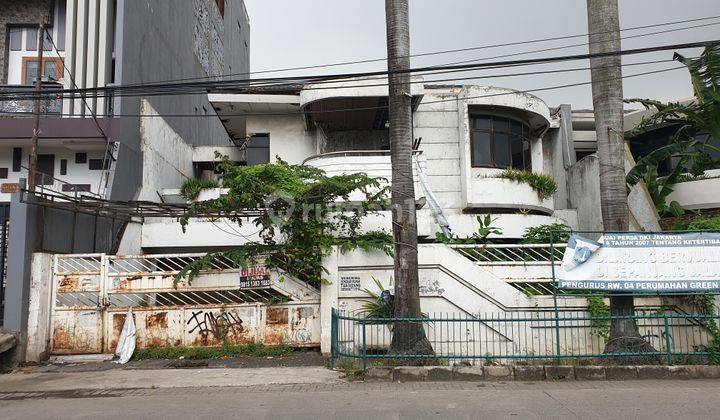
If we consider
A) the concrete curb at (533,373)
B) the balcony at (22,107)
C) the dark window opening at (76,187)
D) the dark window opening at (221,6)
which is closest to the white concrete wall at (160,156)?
the dark window opening at (76,187)

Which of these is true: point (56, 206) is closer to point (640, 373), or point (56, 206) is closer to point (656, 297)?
point (640, 373)

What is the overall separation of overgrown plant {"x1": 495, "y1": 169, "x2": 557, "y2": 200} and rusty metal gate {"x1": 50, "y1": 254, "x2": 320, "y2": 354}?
27.6ft

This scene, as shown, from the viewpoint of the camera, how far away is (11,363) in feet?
35.7

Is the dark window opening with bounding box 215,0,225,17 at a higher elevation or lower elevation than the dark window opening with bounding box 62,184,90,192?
higher

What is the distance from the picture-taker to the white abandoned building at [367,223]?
11.8 meters

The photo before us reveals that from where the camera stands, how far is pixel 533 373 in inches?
373

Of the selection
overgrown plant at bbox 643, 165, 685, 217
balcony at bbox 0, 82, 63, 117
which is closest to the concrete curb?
overgrown plant at bbox 643, 165, 685, 217

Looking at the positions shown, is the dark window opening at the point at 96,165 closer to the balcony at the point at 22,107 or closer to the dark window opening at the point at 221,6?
the balcony at the point at 22,107

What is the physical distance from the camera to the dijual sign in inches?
406

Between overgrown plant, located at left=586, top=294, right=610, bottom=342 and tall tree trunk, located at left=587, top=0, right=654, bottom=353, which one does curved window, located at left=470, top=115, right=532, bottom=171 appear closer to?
overgrown plant, located at left=586, top=294, right=610, bottom=342

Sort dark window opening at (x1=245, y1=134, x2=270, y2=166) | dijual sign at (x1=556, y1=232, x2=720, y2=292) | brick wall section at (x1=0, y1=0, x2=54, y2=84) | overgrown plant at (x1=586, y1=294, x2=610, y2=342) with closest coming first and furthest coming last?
dijual sign at (x1=556, y1=232, x2=720, y2=292), overgrown plant at (x1=586, y1=294, x2=610, y2=342), brick wall section at (x1=0, y1=0, x2=54, y2=84), dark window opening at (x1=245, y1=134, x2=270, y2=166)

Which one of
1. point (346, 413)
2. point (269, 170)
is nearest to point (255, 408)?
point (346, 413)

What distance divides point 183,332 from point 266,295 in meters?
1.87

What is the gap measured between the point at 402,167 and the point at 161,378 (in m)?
5.75
